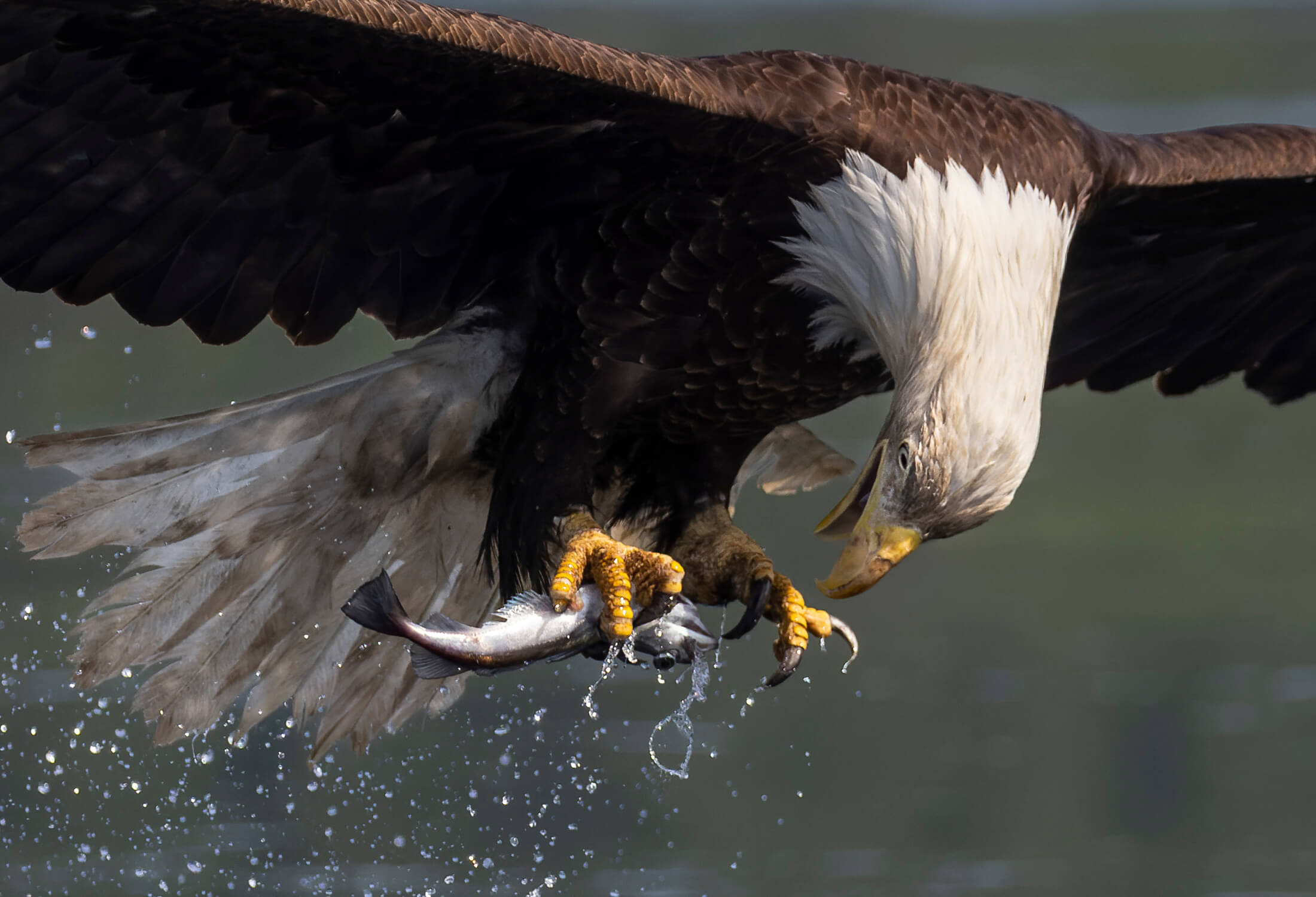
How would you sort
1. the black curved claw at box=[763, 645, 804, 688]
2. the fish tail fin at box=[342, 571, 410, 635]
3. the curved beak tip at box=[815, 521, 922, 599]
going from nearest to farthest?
the fish tail fin at box=[342, 571, 410, 635] < the curved beak tip at box=[815, 521, 922, 599] < the black curved claw at box=[763, 645, 804, 688]

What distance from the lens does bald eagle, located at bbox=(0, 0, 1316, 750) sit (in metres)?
3.05

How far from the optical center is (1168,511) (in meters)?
8.54

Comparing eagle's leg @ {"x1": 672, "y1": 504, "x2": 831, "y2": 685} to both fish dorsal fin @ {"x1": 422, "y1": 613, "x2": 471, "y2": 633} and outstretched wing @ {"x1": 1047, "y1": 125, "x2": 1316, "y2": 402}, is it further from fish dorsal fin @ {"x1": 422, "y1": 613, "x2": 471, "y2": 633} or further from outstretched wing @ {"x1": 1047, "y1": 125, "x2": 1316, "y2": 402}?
outstretched wing @ {"x1": 1047, "y1": 125, "x2": 1316, "y2": 402}

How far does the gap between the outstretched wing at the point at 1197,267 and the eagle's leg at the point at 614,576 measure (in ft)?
3.17

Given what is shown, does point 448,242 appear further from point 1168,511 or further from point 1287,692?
point 1168,511

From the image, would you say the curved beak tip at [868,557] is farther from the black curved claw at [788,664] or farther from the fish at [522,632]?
the black curved claw at [788,664]

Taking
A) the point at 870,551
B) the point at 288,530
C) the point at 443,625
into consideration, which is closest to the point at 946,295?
the point at 870,551

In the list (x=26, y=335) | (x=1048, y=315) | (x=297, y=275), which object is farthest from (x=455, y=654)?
(x=26, y=335)

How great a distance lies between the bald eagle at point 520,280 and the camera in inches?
120

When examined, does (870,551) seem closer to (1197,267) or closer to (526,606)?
(526,606)

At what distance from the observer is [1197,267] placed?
3.96 meters

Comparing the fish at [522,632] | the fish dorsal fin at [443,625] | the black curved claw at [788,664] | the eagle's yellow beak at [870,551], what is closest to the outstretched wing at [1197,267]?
the eagle's yellow beak at [870,551]

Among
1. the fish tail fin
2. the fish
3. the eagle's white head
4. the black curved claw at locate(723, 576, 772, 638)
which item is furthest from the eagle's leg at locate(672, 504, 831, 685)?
the fish tail fin

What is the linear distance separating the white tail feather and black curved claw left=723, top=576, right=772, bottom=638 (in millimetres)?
553
